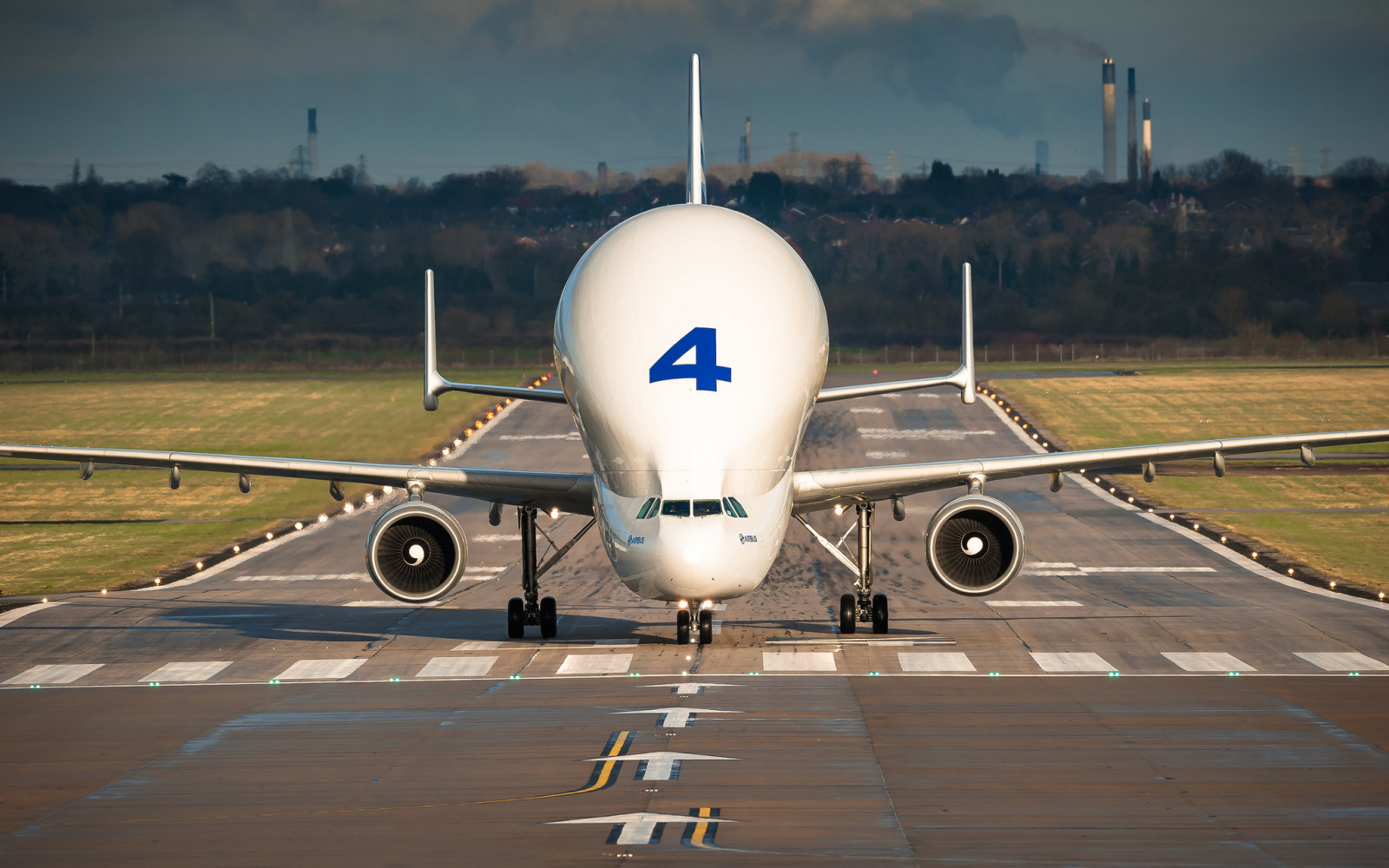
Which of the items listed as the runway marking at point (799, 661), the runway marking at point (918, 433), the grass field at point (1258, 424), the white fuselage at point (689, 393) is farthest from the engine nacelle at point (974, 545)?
the runway marking at point (918, 433)

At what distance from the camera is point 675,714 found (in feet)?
71.4

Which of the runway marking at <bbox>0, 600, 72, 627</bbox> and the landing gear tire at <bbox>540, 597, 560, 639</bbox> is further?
the runway marking at <bbox>0, 600, 72, 627</bbox>

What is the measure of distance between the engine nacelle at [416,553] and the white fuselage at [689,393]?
3.54m

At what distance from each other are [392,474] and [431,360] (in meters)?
3.68

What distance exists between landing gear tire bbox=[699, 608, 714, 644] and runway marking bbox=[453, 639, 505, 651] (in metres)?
3.79

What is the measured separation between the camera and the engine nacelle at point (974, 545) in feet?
92.5

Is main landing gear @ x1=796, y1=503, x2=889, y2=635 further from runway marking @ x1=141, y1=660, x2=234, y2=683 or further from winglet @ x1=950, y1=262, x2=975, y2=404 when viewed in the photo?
runway marking @ x1=141, y1=660, x2=234, y2=683

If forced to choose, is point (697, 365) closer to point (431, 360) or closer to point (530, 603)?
point (530, 603)

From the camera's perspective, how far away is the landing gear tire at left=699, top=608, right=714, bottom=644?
2822 centimetres

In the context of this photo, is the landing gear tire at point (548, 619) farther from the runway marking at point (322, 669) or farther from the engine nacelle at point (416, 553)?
the runway marking at point (322, 669)

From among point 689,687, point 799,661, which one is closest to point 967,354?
point 799,661

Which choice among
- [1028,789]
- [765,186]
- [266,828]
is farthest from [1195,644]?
[765,186]

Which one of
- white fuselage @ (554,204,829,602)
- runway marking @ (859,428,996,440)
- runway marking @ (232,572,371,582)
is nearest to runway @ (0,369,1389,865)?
runway marking @ (232,572,371,582)

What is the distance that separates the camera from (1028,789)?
17.2m
